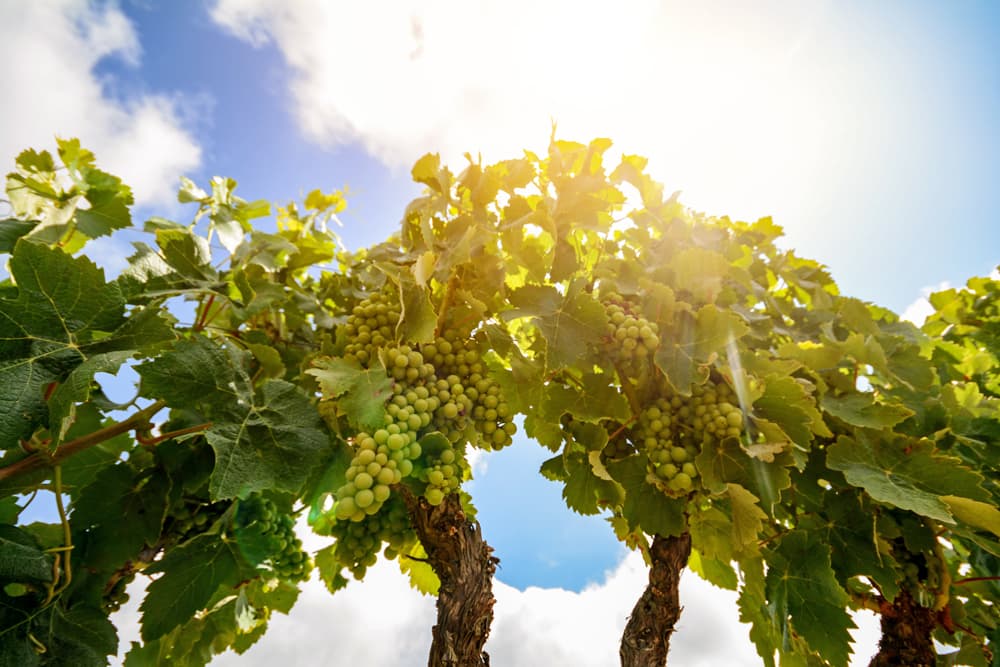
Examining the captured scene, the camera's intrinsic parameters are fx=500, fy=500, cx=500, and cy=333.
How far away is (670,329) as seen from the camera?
147 cm

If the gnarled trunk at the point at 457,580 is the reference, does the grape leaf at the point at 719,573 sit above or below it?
above

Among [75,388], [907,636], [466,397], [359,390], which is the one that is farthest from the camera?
[907,636]

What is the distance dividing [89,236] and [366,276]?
4.36 ft

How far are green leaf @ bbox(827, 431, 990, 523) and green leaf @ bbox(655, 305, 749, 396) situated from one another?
2.08ft

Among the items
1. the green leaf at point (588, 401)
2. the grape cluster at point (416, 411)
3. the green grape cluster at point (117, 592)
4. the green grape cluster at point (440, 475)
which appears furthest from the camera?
the green grape cluster at point (117, 592)

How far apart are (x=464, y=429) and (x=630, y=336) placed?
523 millimetres

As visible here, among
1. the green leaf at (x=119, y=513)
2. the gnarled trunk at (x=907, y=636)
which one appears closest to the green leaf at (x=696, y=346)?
the gnarled trunk at (x=907, y=636)

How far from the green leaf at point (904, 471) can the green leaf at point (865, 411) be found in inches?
3.2

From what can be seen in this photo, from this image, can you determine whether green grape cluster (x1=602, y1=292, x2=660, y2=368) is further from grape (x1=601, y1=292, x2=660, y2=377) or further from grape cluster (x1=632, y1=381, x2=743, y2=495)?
grape cluster (x1=632, y1=381, x2=743, y2=495)

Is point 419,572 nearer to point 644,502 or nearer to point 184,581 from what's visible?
point 184,581

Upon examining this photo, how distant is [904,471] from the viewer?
1621mm

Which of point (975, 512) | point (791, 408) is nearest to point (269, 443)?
point (791, 408)

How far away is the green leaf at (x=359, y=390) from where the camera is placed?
1155 millimetres

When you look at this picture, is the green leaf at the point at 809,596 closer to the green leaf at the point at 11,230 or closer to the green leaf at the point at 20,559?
the green leaf at the point at 20,559
